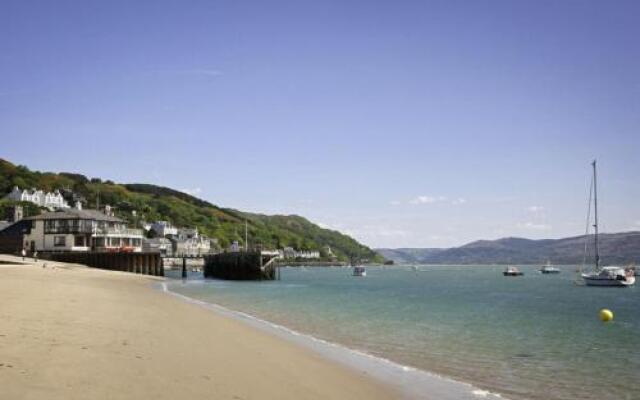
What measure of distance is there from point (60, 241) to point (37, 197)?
68635 mm

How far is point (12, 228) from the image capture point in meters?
88.9

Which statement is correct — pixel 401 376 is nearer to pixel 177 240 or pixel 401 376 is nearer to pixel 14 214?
pixel 14 214

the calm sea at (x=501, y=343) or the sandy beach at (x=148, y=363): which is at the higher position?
the sandy beach at (x=148, y=363)

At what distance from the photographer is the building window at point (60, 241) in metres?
86.2

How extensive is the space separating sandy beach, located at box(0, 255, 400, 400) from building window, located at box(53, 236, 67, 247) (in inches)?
2795

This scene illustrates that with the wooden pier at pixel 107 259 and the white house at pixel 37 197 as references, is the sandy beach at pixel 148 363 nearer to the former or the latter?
the wooden pier at pixel 107 259

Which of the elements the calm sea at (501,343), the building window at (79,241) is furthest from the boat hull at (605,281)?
the building window at (79,241)

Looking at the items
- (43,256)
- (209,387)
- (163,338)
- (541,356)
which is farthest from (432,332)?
(43,256)

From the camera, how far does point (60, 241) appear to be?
86.4 metres

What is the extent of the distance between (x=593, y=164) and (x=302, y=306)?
6467 centimetres

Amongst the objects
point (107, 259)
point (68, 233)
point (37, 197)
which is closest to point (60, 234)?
point (68, 233)

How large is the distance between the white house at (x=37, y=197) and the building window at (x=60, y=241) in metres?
63.7

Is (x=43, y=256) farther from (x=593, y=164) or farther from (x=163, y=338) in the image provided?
(x=593, y=164)

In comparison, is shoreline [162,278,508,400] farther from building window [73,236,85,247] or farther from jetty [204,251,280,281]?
building window [73,236,85,247]
